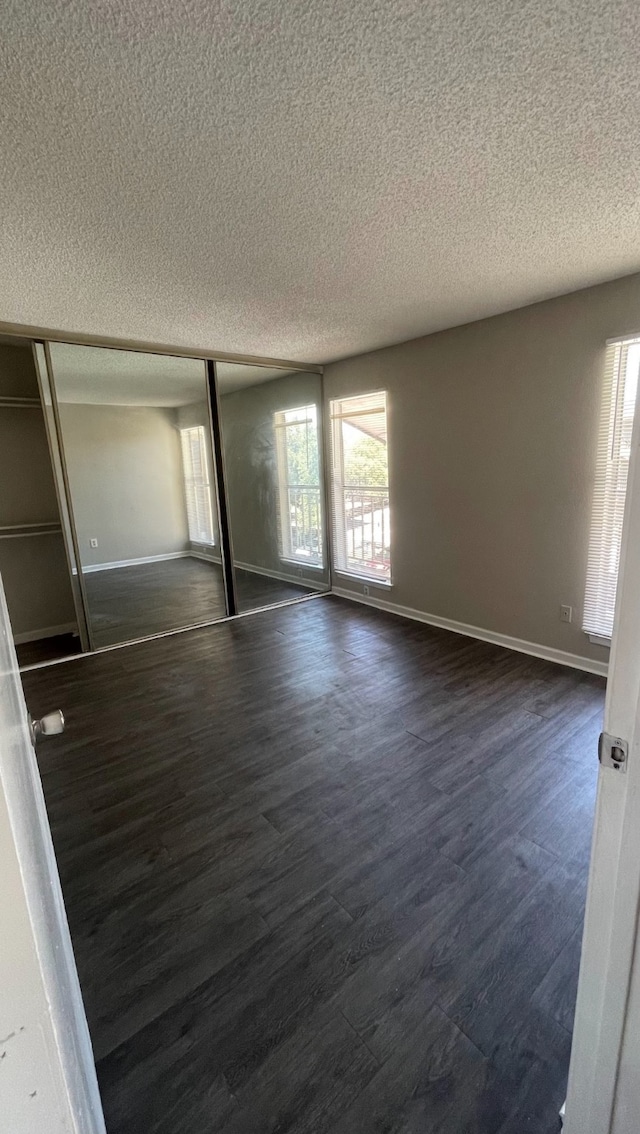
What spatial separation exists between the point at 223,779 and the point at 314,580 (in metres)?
3.19

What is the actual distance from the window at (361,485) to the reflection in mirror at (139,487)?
135 centimetres

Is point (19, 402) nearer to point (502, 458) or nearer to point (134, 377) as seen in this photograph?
point (134, 377)

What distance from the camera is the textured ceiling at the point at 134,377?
3.61 meters

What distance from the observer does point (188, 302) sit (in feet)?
9.70

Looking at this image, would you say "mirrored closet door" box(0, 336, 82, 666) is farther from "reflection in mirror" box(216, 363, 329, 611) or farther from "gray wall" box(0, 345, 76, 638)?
"reflection in mirror" box(216, 363, 329, 611)

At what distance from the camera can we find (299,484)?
498cm

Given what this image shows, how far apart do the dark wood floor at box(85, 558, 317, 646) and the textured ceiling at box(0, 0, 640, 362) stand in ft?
7.55

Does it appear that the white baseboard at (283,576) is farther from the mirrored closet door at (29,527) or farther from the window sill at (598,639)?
the window sill at (598,639)

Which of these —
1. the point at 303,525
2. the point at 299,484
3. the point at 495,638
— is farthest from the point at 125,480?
the point at 495,638

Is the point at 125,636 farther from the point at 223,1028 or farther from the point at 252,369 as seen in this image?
the point at 223,1028

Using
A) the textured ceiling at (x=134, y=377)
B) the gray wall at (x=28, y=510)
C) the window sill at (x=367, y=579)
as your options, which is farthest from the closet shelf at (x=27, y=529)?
the window sill at (x=367, y=579)

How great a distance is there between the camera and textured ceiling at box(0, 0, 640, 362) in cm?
115

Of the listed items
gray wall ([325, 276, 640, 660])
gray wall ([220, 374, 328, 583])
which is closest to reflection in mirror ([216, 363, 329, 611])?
gray wall ([220, 374, 328, 583])

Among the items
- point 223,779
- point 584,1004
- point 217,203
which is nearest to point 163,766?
point 223,779
